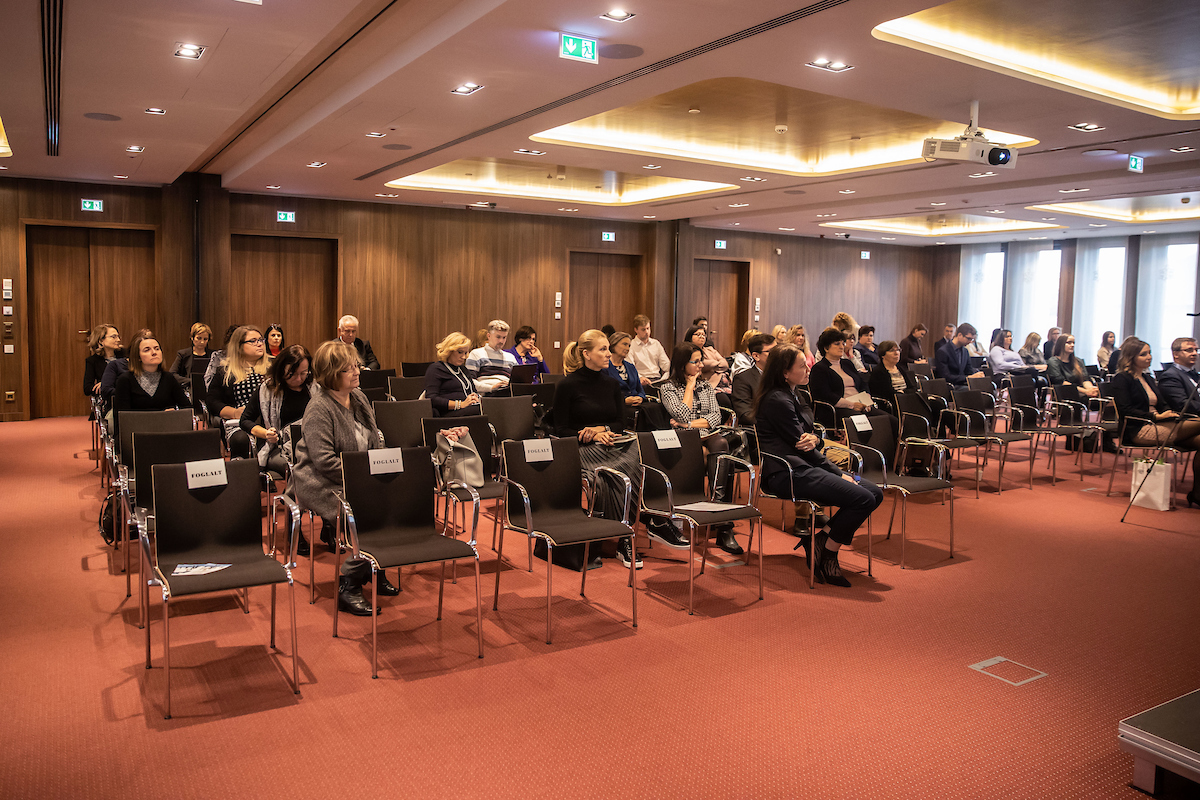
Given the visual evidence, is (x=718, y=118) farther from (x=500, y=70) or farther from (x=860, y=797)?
(x=860, y=797)

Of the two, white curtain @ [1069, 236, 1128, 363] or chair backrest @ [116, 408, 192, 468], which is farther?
white curtain @ [1069, 236, 1128, 363]

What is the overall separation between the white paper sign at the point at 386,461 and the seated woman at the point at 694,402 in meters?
2.72

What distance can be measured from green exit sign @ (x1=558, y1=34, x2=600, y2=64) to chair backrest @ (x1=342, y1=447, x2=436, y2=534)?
260cm

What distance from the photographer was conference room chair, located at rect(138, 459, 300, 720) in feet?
11.5

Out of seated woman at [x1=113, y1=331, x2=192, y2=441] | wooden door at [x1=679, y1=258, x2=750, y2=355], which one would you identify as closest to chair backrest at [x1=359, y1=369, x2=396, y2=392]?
seated woman at [x1=113, y1=331, x2=192, y2=441]

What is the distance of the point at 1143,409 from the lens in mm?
7992

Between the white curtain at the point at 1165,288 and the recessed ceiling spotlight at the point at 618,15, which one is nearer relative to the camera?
the recessed ceiling spotlight at the point at 618,15

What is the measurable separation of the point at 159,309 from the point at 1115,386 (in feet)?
37.8

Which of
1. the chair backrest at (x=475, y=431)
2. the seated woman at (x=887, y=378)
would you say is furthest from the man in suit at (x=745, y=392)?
the chair backrest at (x=475, y=431)

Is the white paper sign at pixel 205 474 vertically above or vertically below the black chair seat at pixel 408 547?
above

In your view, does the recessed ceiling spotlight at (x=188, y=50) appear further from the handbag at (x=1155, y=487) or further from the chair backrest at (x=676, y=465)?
the handbag at (x=1155, y=487)

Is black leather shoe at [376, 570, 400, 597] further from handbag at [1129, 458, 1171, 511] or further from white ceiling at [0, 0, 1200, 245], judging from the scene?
handbag at [1129, 458, 1171, 511]

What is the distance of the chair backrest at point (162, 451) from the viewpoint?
4379mm

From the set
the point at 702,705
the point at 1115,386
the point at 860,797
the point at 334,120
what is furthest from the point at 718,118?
the point at 860,797
